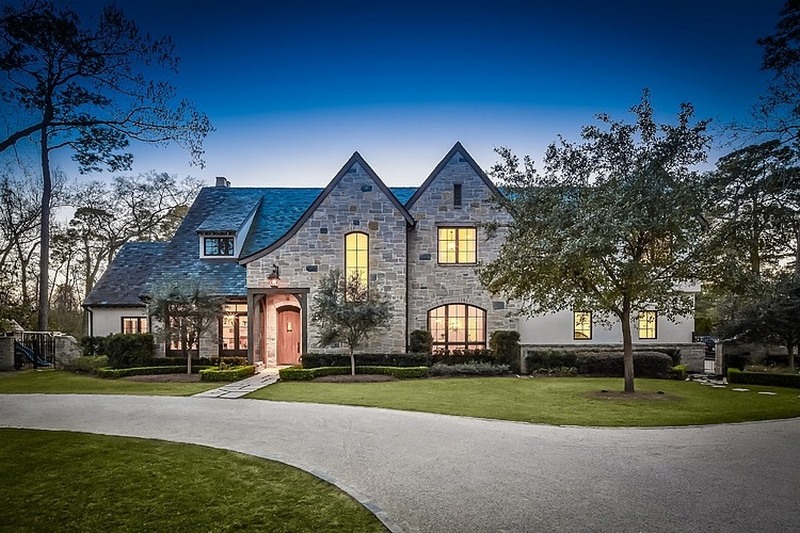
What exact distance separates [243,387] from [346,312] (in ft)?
13.9

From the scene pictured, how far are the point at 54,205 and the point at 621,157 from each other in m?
14.8

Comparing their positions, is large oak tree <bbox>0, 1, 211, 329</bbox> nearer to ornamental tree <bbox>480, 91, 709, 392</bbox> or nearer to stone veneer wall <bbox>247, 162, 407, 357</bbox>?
ornamental tree <bbox>480, 91, 709, 392</bbox>

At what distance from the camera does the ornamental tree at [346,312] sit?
18.2 metres

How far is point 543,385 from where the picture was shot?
1658 centimetres

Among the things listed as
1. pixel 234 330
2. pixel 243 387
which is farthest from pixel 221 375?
pixel 234 330

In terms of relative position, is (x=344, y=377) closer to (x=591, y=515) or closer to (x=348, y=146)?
(x=348, y=146)

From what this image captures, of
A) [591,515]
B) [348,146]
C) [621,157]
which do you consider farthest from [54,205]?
[621,157]

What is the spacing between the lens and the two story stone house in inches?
836

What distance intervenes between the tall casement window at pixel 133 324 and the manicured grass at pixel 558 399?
36.5 ft

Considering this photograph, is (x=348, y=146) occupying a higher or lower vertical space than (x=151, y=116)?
higher

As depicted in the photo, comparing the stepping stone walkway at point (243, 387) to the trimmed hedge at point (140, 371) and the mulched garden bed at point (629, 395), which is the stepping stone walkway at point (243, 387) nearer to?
the trimmed hedge at point (140, 371)

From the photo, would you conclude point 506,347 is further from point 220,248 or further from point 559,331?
point 220,248

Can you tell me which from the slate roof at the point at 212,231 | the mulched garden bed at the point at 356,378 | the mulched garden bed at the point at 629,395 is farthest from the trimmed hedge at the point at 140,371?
the mulched garden bed at the point at 629,395

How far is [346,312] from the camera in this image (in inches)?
713
